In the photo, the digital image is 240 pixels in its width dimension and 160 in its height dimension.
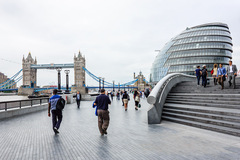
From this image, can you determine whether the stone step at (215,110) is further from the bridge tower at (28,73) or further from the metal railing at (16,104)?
the bridge tower at (28,73)

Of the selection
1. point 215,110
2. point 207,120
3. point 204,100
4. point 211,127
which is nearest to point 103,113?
Answer: point 211,127

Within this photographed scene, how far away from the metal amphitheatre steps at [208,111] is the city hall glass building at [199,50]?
40.2 metres

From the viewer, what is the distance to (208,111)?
7.62 m

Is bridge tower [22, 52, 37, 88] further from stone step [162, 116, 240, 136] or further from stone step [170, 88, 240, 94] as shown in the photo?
stone step [162, 116, 240, 136]

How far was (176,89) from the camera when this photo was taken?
13.7 metres

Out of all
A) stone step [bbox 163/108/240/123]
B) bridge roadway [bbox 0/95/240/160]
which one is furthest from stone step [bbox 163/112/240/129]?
bridge roadway [bbox 0/95/240/160]

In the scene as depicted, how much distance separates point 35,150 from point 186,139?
4.45 meters

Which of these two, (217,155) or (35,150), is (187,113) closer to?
(217,155)

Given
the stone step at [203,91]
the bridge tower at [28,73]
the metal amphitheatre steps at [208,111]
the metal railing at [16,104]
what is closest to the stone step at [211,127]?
the metal amphitheatre steps at [208,111]

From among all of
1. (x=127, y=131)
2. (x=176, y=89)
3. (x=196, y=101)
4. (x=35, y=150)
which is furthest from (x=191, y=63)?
(x=35, y=150)

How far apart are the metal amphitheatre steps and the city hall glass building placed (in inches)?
1584

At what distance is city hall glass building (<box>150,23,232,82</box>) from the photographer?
48500mm

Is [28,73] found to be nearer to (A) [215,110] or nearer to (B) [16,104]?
(B) [16,104]

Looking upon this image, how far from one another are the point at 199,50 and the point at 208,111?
45951 mm
